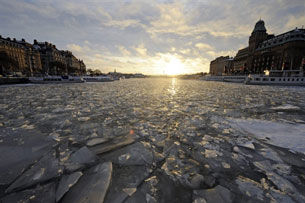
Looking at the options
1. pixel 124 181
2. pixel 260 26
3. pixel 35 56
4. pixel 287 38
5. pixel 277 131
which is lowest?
pixel 124 181

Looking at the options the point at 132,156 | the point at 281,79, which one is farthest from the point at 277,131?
the point at 281,79

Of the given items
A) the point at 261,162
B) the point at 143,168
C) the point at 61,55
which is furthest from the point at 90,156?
the point at 61,55

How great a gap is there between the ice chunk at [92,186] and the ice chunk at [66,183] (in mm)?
62

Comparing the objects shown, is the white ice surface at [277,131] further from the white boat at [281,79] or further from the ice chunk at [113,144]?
the white boat at [281,79]

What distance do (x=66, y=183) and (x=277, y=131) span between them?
511 centimetres

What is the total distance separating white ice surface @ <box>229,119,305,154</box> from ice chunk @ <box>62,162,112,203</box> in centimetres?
368

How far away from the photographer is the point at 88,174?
196cm

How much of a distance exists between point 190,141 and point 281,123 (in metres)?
3.59

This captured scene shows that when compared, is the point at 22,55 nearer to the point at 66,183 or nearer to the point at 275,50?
the point at 66,183

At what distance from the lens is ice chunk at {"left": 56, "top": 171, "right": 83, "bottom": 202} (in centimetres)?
159

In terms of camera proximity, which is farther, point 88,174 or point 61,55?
point 61,55

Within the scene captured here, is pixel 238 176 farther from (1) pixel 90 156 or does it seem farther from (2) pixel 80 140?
(2) pixel 80 140

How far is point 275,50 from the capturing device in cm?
5047

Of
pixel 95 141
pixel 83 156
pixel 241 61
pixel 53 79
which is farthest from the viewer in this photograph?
pixel 241 61
